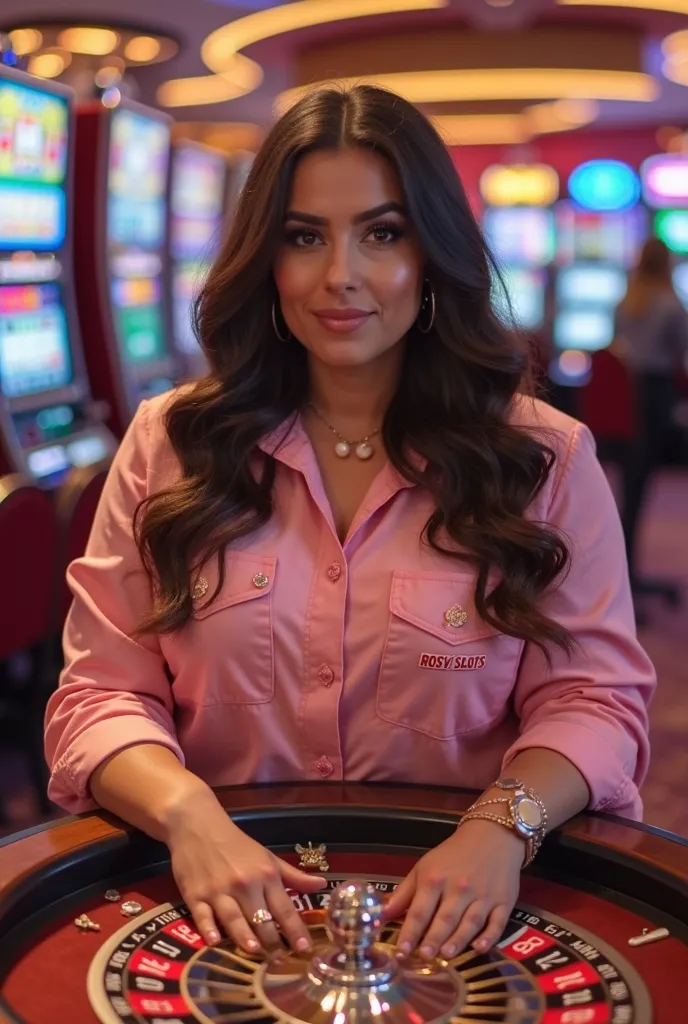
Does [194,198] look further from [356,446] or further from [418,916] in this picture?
[418,916]

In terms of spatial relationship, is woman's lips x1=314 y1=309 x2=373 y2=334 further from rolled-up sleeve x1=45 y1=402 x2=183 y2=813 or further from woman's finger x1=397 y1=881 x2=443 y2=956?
woman's finger x1=397 y1=881 x2=443 y2=956

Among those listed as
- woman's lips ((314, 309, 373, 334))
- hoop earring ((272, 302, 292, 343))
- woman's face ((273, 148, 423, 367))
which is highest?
woman's face ((273, 148, 423, 367))

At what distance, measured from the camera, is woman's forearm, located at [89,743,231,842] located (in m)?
1.09

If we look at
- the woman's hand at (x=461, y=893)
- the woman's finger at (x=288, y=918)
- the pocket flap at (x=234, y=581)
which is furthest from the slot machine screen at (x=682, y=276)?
the woman's finger at (x=288, y=918)

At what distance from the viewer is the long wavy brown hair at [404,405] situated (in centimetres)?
130

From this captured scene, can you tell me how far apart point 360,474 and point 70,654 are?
0.37 metres

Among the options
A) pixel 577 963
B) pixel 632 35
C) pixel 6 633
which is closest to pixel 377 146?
pixel 577 963

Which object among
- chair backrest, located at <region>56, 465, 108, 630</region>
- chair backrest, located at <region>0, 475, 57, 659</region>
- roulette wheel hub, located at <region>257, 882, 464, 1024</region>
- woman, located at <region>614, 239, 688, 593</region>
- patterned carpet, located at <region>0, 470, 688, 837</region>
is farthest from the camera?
woman, located at <region>614, 239, 688, 593</region>

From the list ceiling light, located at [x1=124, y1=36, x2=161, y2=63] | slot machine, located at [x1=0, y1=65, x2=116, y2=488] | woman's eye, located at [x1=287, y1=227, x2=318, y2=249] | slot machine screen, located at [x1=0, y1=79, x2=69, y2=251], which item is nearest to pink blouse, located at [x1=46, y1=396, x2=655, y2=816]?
woman's eye, located at [x1=287, y1=227, x2=318, y2=249]

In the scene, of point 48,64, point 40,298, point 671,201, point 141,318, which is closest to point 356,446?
point 40,298

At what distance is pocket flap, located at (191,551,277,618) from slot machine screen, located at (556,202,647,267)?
8296mm

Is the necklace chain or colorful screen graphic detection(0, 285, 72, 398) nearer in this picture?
the necklace chain

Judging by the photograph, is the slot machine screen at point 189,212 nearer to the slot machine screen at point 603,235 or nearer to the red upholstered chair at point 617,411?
the red upholstered chair at point 617,411

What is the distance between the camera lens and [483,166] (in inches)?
460
